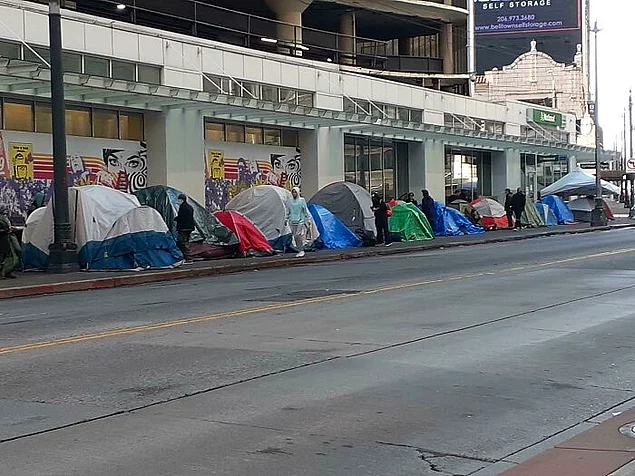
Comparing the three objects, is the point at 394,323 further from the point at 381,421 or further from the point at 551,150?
the point at 551,150

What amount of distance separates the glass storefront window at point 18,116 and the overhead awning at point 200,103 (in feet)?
2.84

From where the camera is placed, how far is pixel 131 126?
97.4 feet

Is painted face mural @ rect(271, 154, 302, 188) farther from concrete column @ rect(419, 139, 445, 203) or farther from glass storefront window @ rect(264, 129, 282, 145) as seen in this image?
concrete column @ rect(419, 139, 445, 203)

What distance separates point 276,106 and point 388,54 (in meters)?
25.2

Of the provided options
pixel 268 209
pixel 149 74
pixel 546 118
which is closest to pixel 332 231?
pixel 268 209

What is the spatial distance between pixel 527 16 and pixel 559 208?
37679 millimetres

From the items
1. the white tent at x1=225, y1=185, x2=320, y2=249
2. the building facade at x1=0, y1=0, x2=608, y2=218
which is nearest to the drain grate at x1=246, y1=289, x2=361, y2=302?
the building facade at x1=0, y1=0, x2=608, y2=218

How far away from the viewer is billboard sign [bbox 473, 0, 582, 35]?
3132 inches

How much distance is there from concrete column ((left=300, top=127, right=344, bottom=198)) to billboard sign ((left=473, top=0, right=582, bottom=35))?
158 feet

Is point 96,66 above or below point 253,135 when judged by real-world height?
above

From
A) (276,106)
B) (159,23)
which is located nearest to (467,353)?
(276,106)

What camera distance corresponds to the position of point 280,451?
246 inches

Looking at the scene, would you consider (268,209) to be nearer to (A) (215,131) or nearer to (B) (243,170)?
(A) (215,131)

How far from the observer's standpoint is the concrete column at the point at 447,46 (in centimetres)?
5300
